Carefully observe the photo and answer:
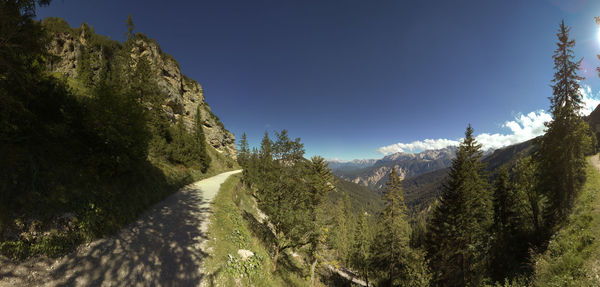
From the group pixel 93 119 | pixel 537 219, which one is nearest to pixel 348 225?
pixel 537 219

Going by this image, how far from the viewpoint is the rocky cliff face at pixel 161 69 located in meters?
29.5

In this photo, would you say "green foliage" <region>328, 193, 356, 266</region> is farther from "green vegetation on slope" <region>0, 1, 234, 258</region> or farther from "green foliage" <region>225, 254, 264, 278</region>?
"green vegetation on slope" <region>0, 1, 234, 258</region>

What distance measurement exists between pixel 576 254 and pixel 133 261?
20.3m

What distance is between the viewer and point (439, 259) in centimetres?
1958

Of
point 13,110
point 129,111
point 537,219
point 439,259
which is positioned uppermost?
point 129,111

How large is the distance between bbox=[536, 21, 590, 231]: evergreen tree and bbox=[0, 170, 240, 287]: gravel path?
999 inches

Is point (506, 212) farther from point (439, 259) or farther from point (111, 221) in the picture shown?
point (111, 221)

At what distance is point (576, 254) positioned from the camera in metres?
8.84

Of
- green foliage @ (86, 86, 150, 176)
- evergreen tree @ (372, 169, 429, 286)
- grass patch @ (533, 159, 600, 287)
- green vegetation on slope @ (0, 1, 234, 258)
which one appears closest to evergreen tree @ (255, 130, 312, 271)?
green vegetation on slope @ (0, 1, 234, 258)

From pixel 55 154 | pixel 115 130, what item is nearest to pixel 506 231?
pixel 115 130

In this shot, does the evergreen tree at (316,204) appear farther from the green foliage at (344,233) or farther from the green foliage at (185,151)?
the green foliage at (344,233)

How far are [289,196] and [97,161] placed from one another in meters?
11.2

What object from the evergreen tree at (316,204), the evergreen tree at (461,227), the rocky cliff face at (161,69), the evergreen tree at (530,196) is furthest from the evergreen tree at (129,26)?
the evergreen tree at (530,196)

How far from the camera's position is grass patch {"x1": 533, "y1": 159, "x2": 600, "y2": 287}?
25.1 ft
